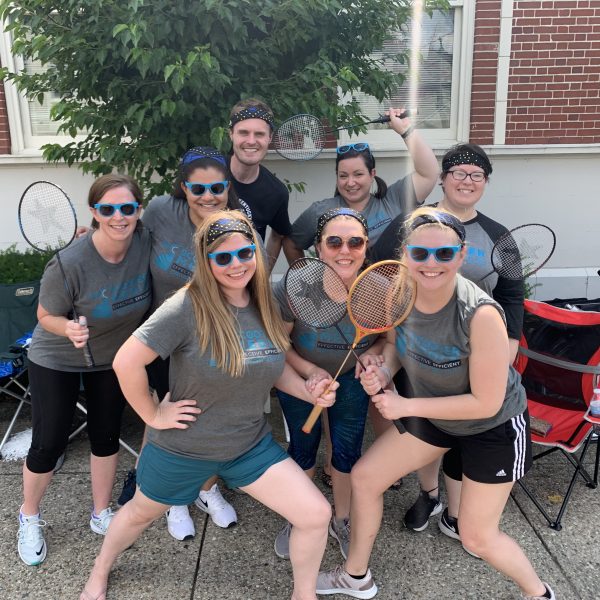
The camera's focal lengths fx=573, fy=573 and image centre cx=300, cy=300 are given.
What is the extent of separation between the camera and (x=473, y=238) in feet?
9.89

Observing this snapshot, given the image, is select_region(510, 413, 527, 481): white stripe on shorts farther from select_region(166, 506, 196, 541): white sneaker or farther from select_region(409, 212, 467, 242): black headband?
select_region(166, 506, 196, 541): white sneaker

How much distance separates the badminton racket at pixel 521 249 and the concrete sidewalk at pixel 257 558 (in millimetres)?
1497

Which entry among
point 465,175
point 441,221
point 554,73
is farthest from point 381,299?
point 554,73

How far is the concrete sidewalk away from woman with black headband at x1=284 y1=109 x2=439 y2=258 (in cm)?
173

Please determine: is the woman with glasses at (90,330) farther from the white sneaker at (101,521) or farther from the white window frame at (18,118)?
the white window frame at (18,118)

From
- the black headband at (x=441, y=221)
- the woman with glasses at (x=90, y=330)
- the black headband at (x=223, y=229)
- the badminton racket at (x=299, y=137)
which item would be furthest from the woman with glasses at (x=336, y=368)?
the badminton racket at (x=299, y=137)

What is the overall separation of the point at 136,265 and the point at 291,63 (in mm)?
2330

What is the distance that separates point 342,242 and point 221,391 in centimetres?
84

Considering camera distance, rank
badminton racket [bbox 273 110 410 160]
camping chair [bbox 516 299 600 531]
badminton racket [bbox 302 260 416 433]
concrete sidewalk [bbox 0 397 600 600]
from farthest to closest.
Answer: badminton racket [bbox 273 110 410 160], camping chair [bbox 516 299 600 531], concrete sidewalk [bbox 0 397 600 600], badminton racket [bbox 302 260 416 433]

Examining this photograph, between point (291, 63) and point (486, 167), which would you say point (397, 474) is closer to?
point (486, 167)

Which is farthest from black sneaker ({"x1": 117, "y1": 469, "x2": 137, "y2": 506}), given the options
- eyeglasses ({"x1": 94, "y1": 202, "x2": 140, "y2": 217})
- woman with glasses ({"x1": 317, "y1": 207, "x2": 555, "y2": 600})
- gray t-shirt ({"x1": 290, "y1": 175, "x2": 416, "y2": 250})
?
gray t-shirt ({"x1": 290, "y1": 175, "x2": 416, "y2": 250})

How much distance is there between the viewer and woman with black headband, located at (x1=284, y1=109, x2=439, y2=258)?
333 centimetres

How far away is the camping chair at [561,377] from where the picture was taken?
3463 mm

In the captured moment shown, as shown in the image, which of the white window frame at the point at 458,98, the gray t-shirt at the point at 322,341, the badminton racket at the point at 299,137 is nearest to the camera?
the gray t-shirt at the point at 322,341
